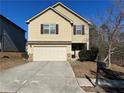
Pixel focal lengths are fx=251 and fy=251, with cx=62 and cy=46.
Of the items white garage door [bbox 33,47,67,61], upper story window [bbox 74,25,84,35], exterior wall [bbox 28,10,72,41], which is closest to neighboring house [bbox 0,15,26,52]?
exterior wall [bbox 28,10,72,41]

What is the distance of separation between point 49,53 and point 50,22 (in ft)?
13.0

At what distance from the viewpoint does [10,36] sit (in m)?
40.0

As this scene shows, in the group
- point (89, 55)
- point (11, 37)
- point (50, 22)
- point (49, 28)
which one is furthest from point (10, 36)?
point (89, 55)

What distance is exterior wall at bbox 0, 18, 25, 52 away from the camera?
121 ft

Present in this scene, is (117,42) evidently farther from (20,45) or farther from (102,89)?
(20,45)

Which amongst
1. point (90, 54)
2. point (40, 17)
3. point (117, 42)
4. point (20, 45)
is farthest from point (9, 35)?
point (117, 42)

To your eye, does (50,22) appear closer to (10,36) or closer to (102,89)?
(10,36)

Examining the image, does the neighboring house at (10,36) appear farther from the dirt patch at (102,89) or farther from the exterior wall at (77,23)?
the dirt patch at (102,89)

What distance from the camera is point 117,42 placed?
2841 cm

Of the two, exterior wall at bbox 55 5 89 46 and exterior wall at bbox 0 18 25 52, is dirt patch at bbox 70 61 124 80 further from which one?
exterior wall at bbox 0 18 25 52

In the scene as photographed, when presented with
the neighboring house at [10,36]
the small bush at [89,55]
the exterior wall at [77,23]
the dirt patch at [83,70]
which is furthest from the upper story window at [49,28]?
the dirt patch at [83,70]

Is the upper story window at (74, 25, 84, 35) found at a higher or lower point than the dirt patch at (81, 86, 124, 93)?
higher

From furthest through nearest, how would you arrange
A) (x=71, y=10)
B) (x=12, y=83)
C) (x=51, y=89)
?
(x=71, y=10), (x=12, y=83), (x=51, y=89)

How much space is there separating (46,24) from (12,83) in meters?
19.6
